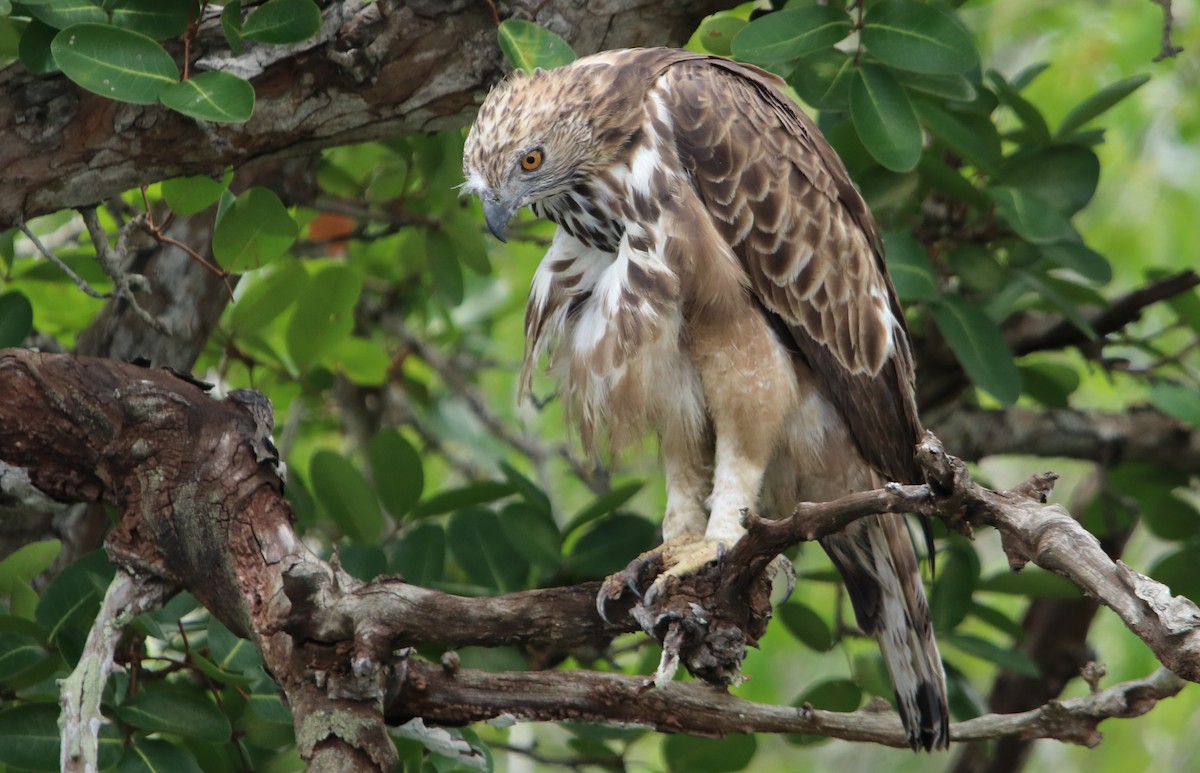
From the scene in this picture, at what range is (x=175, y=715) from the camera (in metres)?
3.01

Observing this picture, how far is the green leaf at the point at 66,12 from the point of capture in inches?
118

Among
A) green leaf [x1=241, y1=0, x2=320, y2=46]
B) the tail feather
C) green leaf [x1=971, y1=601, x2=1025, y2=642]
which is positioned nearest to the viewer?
green leaf [x1=241, y1=0, x2=320, y2=46]

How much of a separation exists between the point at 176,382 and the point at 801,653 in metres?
5.17

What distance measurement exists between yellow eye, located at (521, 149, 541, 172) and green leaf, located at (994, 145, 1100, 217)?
1563 mm

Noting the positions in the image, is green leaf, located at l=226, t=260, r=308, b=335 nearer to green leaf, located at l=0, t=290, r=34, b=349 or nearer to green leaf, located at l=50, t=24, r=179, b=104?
green leaf, located at l=0, t=290, r=34, b=349

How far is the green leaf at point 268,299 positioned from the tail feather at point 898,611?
1.92 meters

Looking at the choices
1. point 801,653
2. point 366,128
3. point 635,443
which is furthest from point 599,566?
point 801,653

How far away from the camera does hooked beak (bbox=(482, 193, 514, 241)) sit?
3.42 metres

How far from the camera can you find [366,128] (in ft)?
11.4

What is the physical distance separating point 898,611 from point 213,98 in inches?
94.7

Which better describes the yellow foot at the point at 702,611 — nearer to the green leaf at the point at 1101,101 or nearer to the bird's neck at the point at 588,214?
the bird's neck at the point at 588,214

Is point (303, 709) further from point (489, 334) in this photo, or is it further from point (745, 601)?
point (489, 334)

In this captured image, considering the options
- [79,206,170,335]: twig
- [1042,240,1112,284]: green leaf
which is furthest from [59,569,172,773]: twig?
[1042,240,1112,284]: green leaf

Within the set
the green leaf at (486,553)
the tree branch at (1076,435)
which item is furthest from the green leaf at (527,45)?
the tree branch at (1076,435)
